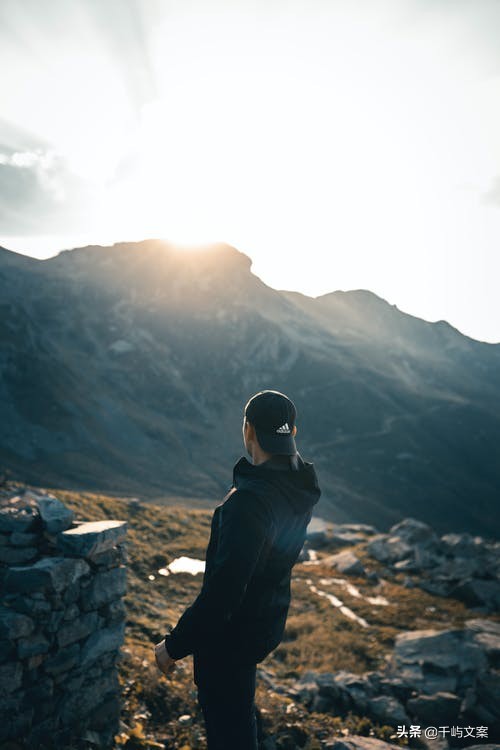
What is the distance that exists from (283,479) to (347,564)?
23.6 m

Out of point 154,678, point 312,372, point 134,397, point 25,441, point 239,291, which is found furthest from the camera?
point 239,291

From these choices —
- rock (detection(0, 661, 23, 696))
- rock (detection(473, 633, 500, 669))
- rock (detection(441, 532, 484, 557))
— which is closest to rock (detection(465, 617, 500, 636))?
rock (detection(473, 633, 500, 669))

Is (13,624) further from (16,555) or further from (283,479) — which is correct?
(283,479)

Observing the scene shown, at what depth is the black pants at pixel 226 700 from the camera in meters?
3.14

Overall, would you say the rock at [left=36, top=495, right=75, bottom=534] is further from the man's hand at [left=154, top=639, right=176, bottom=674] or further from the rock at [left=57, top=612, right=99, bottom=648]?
the man's hand at [left=154, top=639, right=176, bottom=674]

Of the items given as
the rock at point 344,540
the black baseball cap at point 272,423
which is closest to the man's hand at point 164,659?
the black baseball cap at point 272,423

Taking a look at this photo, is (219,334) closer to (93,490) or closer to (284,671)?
(93,490)

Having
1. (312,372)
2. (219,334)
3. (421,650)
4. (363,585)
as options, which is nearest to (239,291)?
(219,334)

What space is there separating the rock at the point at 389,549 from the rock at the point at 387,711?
18.3m

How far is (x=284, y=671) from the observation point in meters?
11.6

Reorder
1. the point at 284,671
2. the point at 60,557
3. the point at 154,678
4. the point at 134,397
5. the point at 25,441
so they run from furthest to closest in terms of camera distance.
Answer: the point at 134,397, the point at 25,441, the point at 284,671, the point at 154,678, the point at 60,557

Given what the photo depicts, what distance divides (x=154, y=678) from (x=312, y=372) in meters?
102

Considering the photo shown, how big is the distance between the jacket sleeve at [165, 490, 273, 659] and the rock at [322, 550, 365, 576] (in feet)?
76.0

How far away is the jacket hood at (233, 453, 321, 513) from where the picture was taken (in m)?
3.28
